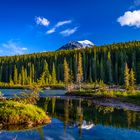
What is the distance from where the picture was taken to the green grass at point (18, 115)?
31109 mm

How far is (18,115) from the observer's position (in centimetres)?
3150

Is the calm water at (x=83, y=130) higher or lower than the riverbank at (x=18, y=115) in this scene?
lower

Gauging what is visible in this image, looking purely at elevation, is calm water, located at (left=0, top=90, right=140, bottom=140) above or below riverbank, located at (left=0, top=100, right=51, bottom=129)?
below

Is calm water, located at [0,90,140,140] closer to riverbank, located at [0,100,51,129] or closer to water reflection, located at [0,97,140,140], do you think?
water reflection, located at [0,97,140,140]

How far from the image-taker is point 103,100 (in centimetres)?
6719

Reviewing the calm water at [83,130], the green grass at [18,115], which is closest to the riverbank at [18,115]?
the green grass at [18,115]

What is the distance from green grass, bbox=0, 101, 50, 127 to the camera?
31.1 meters

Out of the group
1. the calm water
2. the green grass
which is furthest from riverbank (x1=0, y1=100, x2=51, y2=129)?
the calm water

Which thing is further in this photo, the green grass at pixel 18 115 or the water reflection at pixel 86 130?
the green grass at pixel 18 115

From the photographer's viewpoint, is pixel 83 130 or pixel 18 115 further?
pixel 18 115

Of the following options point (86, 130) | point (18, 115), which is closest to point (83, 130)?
point (86, 130)

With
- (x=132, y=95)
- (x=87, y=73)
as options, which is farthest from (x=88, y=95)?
(x=87, y=73)

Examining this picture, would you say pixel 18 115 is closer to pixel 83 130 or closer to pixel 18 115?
pixel 18 115

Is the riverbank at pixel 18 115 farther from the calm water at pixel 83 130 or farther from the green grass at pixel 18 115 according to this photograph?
the calm water at pixel 83 130
